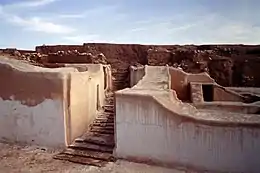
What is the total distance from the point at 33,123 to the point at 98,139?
81.8 inches

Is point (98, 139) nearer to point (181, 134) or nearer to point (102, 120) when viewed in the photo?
point (102, 120)

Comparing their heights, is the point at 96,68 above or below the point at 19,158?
above

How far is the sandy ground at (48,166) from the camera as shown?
7.11m

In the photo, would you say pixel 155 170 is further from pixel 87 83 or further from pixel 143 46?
pixel 143 46

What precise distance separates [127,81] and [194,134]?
10.4m

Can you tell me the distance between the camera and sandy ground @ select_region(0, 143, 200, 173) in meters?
7.11

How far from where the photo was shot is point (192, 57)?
25.3 meters

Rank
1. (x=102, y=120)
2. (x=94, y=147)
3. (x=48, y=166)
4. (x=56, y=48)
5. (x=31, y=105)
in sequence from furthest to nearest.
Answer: (x=56, y=48)
(x=102, y=120)
(x=31, y=105)
(x=94, y=147)
(x=48, y=166)

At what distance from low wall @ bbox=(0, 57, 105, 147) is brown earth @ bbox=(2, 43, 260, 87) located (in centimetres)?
949

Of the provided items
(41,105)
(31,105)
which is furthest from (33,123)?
(41,105)

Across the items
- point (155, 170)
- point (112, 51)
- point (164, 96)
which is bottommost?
point (155, 170)

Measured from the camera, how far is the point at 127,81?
16859 millimetres

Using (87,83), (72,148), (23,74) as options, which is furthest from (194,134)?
(23,74)

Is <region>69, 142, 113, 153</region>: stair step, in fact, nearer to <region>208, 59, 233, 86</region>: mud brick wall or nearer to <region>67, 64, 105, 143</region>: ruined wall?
<region>67, 64, 105, 143</region>: ruined wall
